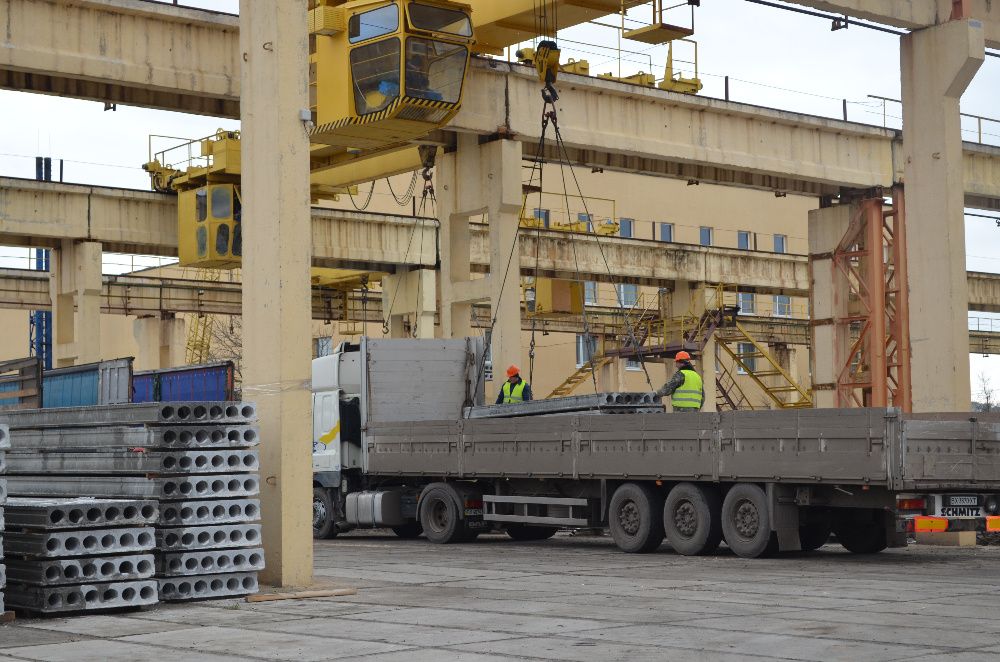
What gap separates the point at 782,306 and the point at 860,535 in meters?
47.1

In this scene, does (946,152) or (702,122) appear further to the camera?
(702,122)

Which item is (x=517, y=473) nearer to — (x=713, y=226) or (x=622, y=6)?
(x=622, y=6)

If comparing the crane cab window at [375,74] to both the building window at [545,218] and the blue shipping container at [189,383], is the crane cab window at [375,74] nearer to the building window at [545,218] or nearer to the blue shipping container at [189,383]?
the blue shipping container at [189,383]

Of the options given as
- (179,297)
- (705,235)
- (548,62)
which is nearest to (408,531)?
(548,62)

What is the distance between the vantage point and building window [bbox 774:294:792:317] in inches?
2462

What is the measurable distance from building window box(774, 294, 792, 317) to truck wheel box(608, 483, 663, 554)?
45.7 meters

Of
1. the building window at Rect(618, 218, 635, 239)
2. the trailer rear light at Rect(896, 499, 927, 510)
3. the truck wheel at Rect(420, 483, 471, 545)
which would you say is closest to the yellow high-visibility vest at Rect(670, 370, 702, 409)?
the truck wheel at Rect(420, 483, 471, 545)

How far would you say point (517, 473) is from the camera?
19.0 meters

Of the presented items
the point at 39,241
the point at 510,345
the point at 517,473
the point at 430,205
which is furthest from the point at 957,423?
the point at 430,205

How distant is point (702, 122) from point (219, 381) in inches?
514

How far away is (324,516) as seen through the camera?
874 inches

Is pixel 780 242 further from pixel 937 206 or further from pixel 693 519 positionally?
pixel 693 519

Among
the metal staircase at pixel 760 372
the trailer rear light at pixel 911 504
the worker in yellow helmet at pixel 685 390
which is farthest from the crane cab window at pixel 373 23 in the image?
the metal staircase at pixel 760 372

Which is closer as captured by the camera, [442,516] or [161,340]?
[442,516]
